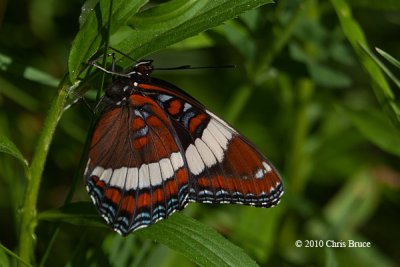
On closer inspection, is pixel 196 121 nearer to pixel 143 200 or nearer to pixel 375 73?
pixel 143 200

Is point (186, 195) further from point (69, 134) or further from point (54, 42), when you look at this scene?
point (54, 42)

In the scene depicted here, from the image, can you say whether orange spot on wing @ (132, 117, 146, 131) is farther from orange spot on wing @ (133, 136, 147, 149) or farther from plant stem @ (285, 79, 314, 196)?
plant stem @ (285, 79, 314, 196)

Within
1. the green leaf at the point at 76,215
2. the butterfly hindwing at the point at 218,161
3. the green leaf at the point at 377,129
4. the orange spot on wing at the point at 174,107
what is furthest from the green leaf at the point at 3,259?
the green leaf at the point at 377,129

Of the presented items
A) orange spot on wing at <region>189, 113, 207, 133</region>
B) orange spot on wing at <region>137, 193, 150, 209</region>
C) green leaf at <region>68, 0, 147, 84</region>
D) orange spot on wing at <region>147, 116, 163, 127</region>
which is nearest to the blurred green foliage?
green leaf at <region>68, 0, 147, 84</region>

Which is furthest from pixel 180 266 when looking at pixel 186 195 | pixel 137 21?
pixel 137 21

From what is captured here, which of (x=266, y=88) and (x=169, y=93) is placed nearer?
(x=169, y=93)

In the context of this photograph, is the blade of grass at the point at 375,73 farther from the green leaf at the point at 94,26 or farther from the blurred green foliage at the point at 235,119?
the green leaf at the point at 94,26
